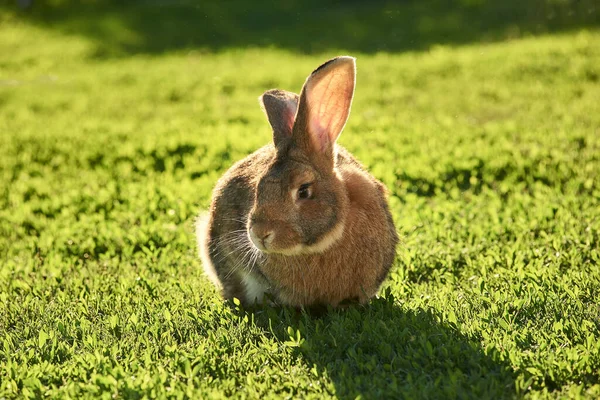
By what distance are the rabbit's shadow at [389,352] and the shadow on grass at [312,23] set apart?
1027cm

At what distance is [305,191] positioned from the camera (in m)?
3.94

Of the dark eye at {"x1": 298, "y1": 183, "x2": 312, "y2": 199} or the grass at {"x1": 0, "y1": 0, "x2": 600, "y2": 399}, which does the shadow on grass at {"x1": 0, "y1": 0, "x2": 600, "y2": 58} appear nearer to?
the grass at {"x1": 0, "y1": 0, "x2": 600, "y2": 399}

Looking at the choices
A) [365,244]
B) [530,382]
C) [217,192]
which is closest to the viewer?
[530,382]

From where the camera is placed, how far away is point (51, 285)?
5.20 metres

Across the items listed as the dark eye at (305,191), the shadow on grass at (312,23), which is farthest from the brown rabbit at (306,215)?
the shadow on grass at (312,23)

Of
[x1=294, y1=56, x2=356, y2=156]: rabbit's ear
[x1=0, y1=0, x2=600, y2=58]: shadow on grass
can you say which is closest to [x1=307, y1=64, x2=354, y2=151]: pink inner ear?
[x1=294, y1=56, x2=356, y2=156]: rabbit's ear

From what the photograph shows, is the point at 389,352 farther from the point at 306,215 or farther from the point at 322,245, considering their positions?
the point at 306,215

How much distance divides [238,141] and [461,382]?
5358mm

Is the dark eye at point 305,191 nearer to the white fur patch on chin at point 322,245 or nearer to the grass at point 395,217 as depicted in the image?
the white fur patch on chin at point 322,245

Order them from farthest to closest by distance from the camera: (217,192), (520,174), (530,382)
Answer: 1. (520,174)
2. (217,192)
3. (530,382)

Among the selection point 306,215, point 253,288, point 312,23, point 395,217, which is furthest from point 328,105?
point 312,23

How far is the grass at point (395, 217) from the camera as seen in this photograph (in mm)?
3789

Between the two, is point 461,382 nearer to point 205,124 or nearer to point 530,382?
point 530,382

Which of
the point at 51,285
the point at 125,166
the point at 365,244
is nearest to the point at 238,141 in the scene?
the point at 125,166
